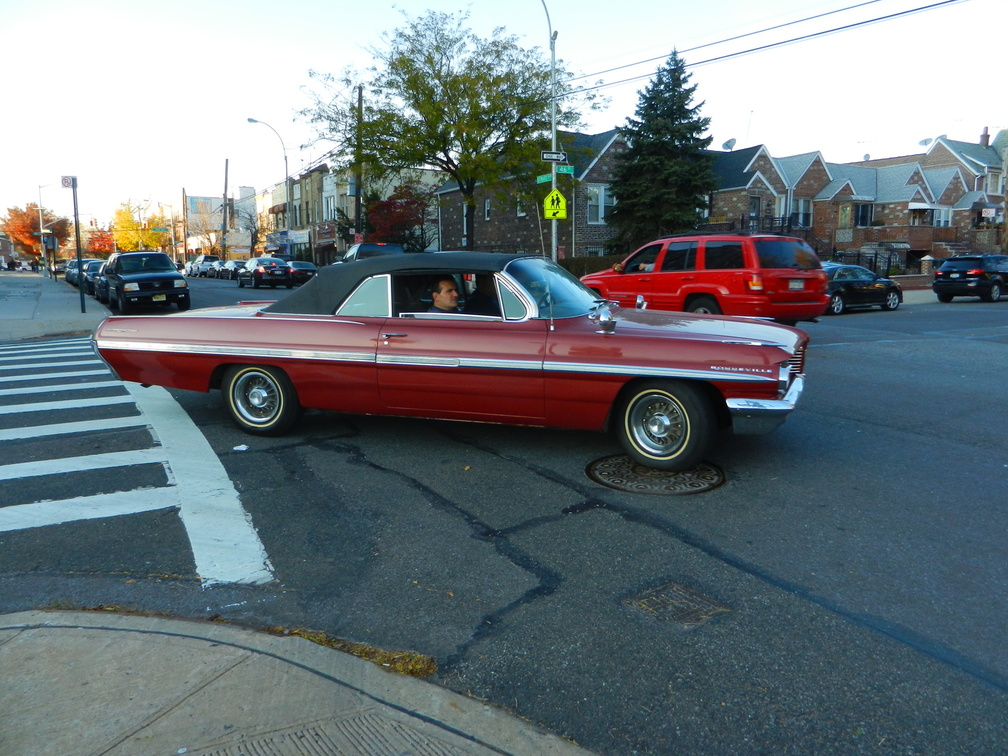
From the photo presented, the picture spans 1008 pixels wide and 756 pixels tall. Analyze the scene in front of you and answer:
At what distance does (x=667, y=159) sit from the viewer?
3512 centimetres

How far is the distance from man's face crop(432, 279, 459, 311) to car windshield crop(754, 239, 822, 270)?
7.81 metres

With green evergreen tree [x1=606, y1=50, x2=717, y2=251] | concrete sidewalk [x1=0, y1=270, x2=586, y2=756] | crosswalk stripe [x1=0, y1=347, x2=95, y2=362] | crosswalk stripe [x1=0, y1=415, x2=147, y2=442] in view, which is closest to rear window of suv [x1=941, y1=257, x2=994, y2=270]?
green evergreen tree [x1=606, y1=50, x2=717, y2=251]

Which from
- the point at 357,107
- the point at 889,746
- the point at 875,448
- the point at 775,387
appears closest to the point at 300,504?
the point at 775,387

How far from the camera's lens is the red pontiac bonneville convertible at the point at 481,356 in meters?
5.38

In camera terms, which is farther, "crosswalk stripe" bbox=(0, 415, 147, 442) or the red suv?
the red suv

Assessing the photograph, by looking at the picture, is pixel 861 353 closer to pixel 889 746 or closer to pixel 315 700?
pixel 889 746

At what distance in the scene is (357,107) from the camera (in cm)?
3134

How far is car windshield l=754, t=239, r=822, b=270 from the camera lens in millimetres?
12625

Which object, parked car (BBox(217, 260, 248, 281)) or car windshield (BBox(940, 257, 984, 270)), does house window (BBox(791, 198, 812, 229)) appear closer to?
car windshield (BBox(940, 257, 984, 270))

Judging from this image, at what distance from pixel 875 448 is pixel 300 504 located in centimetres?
451

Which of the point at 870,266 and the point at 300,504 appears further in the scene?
the point at 870,266

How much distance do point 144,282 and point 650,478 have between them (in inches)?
721

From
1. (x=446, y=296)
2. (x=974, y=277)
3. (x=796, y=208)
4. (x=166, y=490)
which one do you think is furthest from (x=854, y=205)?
(x=166, y=490)

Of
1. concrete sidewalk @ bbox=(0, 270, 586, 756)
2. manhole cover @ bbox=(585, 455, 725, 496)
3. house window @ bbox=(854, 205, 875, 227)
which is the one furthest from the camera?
house window @ bbox=(854, 205, 875, 227)
